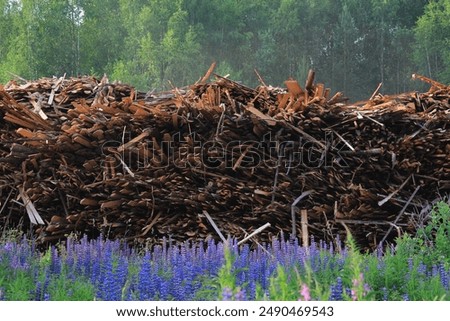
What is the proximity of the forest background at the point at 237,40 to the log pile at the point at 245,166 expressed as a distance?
2737 centimetres

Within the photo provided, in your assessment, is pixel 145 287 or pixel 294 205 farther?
pixel 294 205

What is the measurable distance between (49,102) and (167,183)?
1612 millimetres

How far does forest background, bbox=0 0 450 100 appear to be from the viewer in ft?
116

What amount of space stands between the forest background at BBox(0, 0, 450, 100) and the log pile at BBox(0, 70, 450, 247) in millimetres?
27370

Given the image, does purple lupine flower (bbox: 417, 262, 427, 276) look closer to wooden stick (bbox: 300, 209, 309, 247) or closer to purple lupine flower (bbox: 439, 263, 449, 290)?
purple lupine flower (bbox: 439, 263, 449, 290)

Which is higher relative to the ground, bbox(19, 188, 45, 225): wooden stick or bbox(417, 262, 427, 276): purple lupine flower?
bbox(417, 262, 427, 276): purple lupine flower

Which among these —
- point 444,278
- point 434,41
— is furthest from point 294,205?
point 434,41

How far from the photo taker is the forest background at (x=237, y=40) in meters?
35.2

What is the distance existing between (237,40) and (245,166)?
3415cm

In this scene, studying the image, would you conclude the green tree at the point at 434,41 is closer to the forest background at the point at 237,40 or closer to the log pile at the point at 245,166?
the forest background at the point at 237,40

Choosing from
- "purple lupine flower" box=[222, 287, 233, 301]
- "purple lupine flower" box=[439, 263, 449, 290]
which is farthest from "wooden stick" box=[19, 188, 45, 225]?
"purple lupine flower" box=[222, 287, 233, 301]

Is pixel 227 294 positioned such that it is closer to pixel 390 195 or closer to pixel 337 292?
pixel 337 292

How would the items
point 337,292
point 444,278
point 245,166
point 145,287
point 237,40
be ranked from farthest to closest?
point 237,40 < point 245,166 < point 444,278 < point 145,287 < point 337,292

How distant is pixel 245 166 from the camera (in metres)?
6.34
